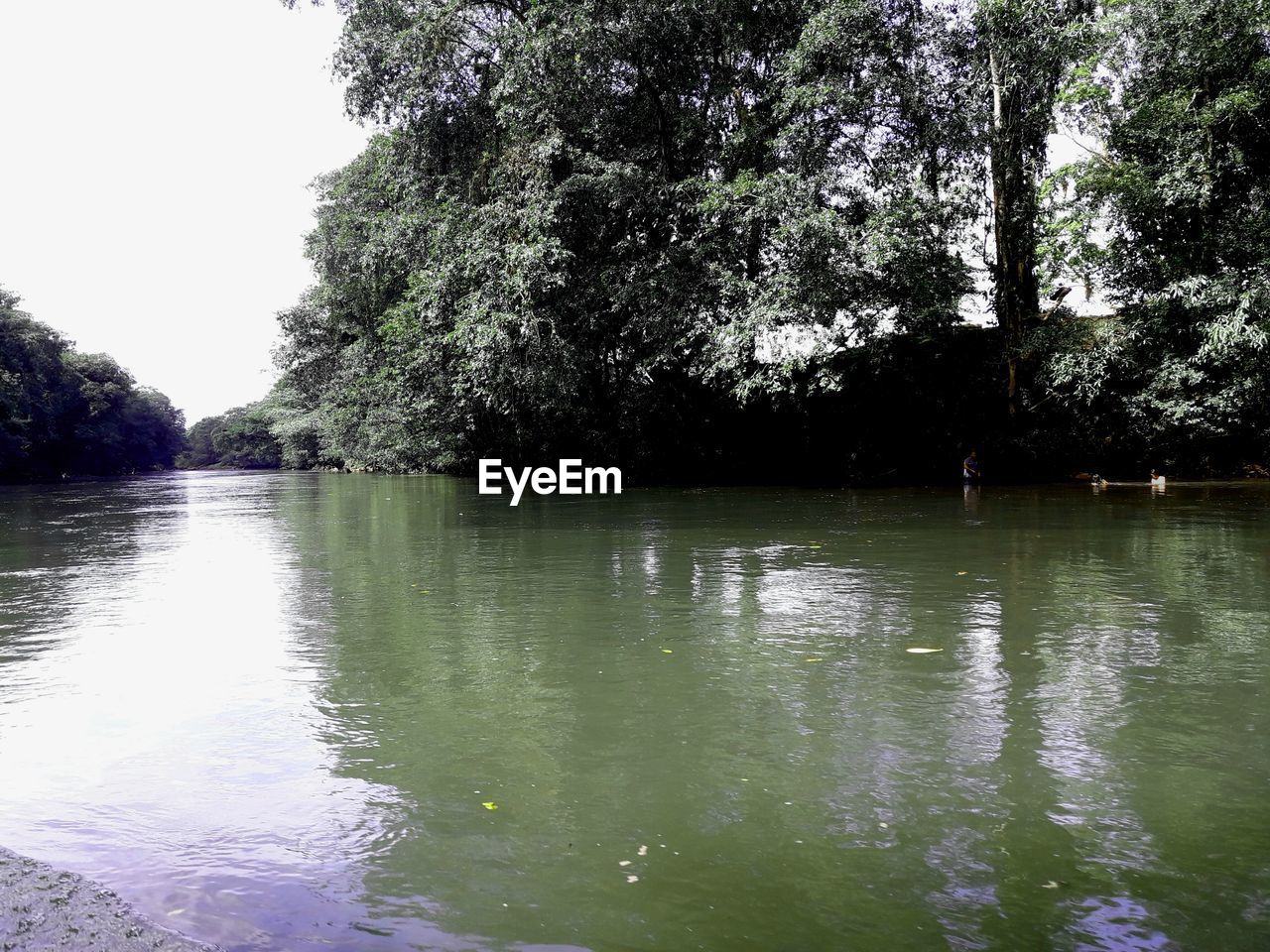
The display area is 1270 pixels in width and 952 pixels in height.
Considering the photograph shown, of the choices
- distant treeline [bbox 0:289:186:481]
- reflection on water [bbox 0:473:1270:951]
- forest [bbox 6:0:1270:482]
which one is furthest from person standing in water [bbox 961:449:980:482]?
distant treeline [bbox 0:289:186:481]

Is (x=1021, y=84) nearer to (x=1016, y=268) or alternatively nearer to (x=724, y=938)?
(x=1016, y=268)

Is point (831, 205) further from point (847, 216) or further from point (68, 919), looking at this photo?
point (68, 919)

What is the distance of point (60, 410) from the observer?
5719 cm

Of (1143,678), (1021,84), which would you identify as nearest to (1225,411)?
(1021,84)

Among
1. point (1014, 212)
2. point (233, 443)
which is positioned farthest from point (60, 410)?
point (233, 443)

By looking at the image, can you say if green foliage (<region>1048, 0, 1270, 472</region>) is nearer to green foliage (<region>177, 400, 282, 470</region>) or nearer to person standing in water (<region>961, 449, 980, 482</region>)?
person standing in water (<region>961, 449, 980, 482</region>)

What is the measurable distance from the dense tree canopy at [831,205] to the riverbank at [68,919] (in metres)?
18.4

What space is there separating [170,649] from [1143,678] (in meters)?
5.16

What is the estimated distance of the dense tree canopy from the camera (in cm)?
2031

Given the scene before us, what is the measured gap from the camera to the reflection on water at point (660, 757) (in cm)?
246

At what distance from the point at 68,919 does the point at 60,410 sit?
63607 millimetres

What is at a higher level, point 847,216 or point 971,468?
point 847,216

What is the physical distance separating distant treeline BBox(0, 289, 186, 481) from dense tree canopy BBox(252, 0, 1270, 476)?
102 ft

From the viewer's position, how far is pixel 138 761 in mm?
3654
